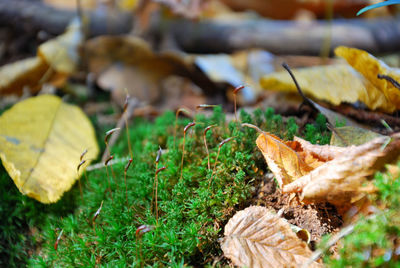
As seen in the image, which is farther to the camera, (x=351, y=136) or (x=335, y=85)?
(x=335, y=85)

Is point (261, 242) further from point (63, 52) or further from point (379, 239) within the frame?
point (63, 52)

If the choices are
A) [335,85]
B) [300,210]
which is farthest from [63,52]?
[300,210]

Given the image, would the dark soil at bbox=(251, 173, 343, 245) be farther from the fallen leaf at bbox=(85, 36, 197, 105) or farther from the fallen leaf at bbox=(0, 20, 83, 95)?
the fallen leaf at bbox=(0, 20, 83, 95)

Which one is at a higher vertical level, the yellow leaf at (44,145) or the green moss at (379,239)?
the green moss at (379,239)

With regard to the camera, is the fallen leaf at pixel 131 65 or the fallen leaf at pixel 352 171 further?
the fallen leaf at pixel 131 65

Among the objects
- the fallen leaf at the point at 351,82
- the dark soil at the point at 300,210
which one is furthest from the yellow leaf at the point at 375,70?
the dark soil at the point at 300,210

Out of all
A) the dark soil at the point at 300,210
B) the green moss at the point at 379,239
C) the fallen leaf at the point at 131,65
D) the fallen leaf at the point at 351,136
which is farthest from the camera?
the fallen leaf at the point at 131,65

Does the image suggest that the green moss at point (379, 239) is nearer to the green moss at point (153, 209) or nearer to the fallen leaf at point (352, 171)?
the fallen leaf at point (352, 171)
